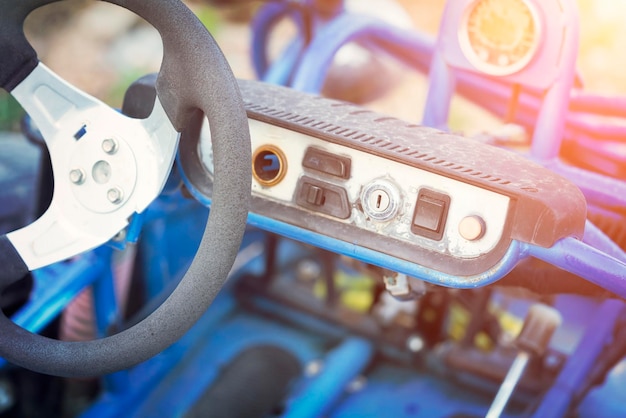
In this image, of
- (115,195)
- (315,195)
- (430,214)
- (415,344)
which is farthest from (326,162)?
(415,344)

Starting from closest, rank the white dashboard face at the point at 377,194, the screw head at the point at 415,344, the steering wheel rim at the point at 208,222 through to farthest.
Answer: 1. the steering wheel rim at the point at 208,222
2. the white dashboard face at the point at 377,194
3. the screw head at the point at 415,344

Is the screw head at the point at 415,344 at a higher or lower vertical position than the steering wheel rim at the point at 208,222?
lower

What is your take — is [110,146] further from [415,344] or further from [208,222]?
[415,344]

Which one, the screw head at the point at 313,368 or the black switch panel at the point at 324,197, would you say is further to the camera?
the screw head at the point at 313,368

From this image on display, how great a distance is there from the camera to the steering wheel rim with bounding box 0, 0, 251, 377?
2.61 feet

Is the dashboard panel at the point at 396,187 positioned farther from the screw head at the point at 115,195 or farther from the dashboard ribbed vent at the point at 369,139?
the screw head at the point at 115,195

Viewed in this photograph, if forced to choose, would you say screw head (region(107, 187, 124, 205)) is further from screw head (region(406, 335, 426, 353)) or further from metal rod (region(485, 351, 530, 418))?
screw head (region(406, 335, 426, 353))

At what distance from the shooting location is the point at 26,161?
1.74 metres

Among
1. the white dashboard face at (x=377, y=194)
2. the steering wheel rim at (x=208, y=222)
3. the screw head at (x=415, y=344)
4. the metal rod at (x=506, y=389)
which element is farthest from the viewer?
the screw head at (x=415, y=344)

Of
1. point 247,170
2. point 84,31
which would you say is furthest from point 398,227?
point 84,31

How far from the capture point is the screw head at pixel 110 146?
948 millimetres

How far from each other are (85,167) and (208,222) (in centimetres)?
26

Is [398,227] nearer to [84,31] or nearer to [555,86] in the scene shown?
[555,86]

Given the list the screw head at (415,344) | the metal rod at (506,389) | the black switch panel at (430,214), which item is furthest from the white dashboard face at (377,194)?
the screw head at (415,344)
